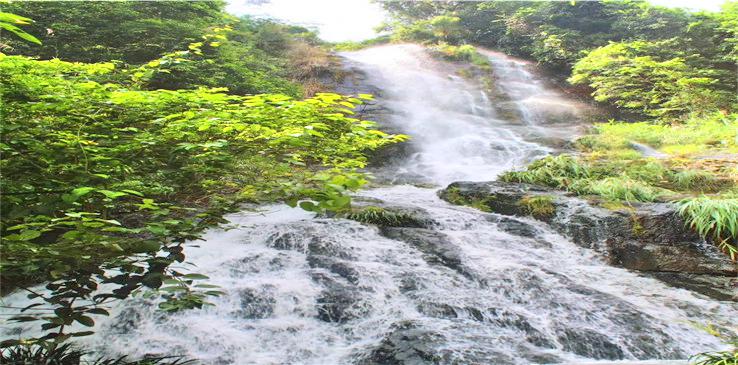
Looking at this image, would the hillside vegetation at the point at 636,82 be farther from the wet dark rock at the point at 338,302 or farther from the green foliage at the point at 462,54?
the wet dark rock at the point at 338,302

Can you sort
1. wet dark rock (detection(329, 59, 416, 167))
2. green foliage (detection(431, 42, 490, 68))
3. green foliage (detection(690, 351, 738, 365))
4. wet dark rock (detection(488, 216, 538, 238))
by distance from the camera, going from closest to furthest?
1. green foliage (detection(690, 351, 738, 365))
2. wet dark rock (detection(488, 216, 538, 238))
3. wet dark rock (detection(329, 59, 416, 167))
4. green foliage (detection(431, 42, 490, 68))

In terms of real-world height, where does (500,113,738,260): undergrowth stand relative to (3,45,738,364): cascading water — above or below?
above

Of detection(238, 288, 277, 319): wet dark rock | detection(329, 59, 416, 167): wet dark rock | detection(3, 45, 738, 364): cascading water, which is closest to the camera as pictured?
detection(3, 45, 738, 364): cascading water

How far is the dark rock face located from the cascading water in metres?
0.23

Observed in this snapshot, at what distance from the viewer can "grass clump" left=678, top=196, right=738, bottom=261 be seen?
475 cm

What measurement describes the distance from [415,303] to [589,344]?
1.37 metres

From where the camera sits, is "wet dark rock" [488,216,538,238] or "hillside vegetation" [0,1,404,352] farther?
"wet dark rock" [488,216,538,238]

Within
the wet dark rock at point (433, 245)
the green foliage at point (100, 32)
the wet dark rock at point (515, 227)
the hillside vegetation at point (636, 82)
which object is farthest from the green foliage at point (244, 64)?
the hillside vegetation at point (636, 82)

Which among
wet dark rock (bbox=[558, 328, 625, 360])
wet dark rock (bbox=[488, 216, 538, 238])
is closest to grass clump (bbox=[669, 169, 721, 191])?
wet dark rock (bbox=[488, 216, 538, 238])

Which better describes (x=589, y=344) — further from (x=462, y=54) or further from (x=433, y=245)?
(x=462, y=54)

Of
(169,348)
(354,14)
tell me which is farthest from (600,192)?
(354,14)

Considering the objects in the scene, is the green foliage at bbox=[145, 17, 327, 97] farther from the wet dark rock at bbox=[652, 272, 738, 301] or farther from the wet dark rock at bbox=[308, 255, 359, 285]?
the wet dark rock at bbox=[652, 272, 738, 301]

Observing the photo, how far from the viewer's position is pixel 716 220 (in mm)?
4812

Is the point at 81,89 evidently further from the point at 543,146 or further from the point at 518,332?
the point at 543,146
